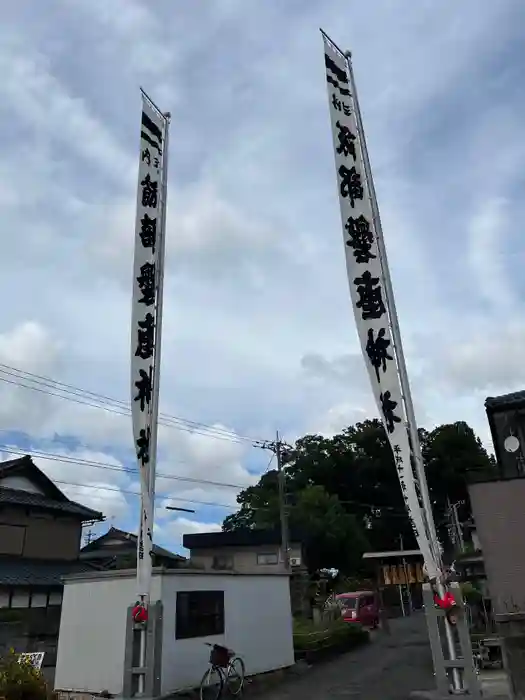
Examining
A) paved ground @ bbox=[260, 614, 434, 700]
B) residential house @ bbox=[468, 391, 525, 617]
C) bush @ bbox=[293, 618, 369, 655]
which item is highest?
residential house @ bbox=[468, 391, 525, 617]

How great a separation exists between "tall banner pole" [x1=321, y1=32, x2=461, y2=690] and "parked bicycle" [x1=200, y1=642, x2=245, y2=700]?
216 inches

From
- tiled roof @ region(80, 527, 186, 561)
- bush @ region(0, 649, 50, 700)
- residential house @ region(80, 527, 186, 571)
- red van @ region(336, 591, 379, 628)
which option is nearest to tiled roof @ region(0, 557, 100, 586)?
residential house @ region(80, 527, 186, 571)

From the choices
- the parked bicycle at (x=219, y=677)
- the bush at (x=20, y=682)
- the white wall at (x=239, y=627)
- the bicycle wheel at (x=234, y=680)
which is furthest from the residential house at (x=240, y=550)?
the bush at (x=20, y=682)

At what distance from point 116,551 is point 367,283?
31909mm

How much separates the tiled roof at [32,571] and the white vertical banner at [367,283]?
17027mm

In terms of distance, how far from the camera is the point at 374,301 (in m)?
11.2

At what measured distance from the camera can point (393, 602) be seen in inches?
1721

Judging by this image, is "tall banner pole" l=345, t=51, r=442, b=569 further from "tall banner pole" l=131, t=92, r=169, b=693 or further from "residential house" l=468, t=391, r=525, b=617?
"tall banner pole" l=131, t=92, r=169, b=693

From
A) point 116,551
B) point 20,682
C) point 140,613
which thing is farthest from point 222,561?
point 20,682

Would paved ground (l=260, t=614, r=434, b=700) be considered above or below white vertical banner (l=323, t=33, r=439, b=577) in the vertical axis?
below

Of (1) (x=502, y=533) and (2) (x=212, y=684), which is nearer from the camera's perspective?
(1) (x=502, y=533)

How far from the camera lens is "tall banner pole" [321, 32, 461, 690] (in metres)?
10.00

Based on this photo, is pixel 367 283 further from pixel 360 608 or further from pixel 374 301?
A: pixel 360 608

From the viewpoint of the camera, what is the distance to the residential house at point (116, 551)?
3222 cm
